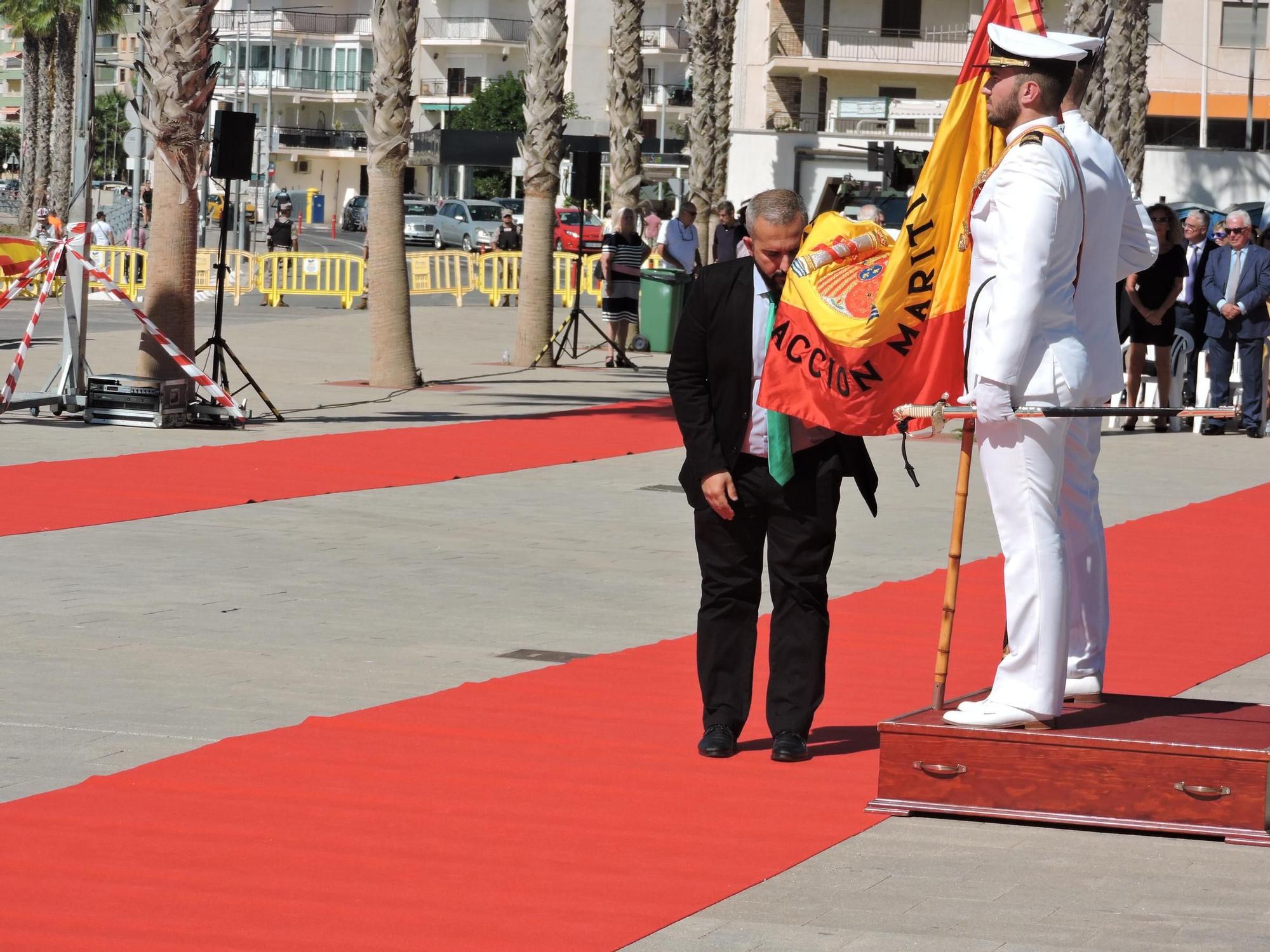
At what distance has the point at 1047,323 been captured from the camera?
5836 mm

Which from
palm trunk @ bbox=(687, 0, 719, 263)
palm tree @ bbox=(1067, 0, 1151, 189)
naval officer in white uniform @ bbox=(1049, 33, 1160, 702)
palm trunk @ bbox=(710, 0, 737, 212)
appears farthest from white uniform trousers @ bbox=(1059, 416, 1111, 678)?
palm trunk @ bbox=(710, 0, 737, 212)

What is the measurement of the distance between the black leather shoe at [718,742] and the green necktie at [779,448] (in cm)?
83

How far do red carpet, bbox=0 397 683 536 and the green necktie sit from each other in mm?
6073

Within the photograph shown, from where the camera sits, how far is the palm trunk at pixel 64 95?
61438mm

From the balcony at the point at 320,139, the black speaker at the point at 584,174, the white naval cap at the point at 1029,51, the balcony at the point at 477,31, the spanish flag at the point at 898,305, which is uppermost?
the balcony at the point at 477,31

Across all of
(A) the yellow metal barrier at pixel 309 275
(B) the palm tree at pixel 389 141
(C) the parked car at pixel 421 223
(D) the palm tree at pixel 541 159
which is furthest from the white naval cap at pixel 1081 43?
(C) the parked car at pixel 421 223

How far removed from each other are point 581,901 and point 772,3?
7066 centimetres

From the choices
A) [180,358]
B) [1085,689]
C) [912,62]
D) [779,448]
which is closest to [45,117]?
[912,62]

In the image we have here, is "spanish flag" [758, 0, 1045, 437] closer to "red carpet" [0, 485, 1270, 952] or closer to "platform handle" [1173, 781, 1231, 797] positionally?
"red carpet" [0, 485, 1270, 952]

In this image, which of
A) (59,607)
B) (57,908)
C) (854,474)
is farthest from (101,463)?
(57,908)

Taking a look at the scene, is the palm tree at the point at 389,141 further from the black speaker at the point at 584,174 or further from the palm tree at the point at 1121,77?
the palm tree at the point at 1121,77

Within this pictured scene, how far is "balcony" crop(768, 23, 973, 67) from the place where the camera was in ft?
240

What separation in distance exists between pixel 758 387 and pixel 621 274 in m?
18.8

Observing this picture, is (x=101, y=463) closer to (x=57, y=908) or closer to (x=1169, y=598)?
(x=1169, y=598)
